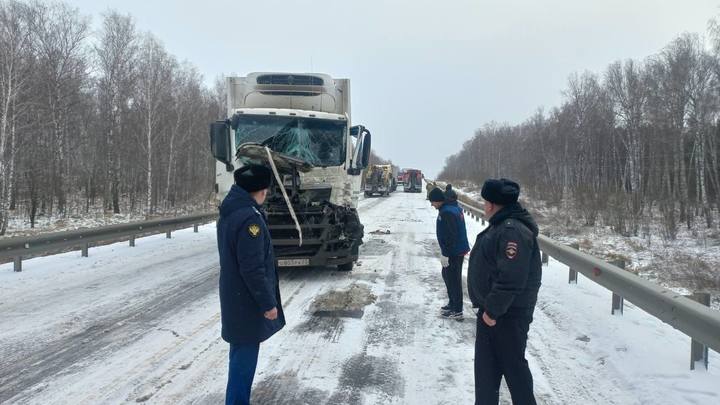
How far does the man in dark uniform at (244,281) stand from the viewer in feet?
10.0

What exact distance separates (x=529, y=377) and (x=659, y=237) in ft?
64.8

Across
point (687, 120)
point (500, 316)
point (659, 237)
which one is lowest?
point (659, 237)

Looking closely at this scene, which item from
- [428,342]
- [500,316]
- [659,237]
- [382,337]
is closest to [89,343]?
[382,337]

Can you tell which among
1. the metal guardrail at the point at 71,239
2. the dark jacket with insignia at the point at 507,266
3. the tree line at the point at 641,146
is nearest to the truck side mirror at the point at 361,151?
the metal guardrail at the point at 71,239

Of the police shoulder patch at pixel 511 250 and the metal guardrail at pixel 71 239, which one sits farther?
the metal guardrail at pixel 71 239

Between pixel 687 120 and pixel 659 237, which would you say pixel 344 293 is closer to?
pixel 659 237

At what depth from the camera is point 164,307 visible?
250 inches

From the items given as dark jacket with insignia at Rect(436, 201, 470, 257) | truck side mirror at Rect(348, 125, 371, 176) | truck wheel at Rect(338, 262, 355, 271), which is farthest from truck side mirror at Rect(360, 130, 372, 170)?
dark jacket with insignia at Rect(436, 201, 470, 257)

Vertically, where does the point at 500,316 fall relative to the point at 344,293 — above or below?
above

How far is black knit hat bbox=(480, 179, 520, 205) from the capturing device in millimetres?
3148

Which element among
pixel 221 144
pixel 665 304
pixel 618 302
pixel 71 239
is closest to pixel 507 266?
pixel 665 304

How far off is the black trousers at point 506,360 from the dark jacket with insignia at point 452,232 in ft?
9.84

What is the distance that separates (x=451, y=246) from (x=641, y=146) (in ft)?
128

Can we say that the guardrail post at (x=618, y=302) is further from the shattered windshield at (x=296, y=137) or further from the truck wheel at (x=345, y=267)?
the shattered windshield at (x=296, y=137)
